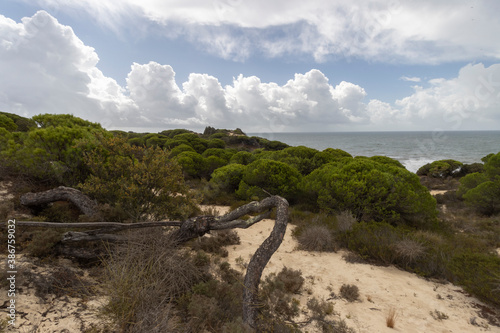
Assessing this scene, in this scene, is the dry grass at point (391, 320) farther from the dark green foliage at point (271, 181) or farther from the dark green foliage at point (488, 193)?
the dark green foliage at point (488, 193)

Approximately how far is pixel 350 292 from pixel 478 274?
3.32 m

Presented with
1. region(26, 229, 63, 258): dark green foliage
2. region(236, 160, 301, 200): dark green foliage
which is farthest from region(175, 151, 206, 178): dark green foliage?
region(26, 229, 63, 258): dark green foliage

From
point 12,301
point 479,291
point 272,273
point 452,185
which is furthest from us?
point 452,185

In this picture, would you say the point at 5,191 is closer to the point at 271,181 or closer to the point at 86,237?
the point at 86,237

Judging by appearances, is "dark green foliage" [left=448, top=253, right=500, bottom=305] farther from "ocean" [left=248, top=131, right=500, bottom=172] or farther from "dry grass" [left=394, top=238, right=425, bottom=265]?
"ocean" [left=248, top=131, right=500, bottom=172]

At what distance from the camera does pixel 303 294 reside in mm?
5035

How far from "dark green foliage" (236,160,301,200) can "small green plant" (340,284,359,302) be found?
23.9 ft

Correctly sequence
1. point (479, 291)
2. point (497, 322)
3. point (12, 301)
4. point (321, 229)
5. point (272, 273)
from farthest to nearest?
point (321, 229) → point (272, 273) → point (479, 291) → point (497, 322) → point (12, 301)

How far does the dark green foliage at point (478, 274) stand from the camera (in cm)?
476

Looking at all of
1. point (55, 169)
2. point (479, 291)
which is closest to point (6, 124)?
point (55, 169)

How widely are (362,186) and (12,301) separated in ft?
35.3

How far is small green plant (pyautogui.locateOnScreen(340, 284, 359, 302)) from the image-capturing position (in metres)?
4.91

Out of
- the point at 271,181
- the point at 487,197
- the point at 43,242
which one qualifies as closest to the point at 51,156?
the point at 43,242

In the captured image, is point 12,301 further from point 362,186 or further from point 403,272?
point 362,186
